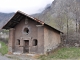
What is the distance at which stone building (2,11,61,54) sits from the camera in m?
14.6

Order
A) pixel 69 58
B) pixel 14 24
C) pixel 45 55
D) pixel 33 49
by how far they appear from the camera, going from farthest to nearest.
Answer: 1. pixel 14 24
2. pixel 33 49
3. pixel 45 55
4. pixel 69 58

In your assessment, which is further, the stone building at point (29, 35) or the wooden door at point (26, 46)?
the wooden door at point (26, 46)

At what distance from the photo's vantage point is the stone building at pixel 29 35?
1461cm

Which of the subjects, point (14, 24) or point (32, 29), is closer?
point (32, 29)

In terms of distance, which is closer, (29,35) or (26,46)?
(29,35)

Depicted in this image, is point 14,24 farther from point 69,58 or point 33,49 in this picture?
point 69,58

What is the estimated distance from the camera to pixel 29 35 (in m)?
15.8

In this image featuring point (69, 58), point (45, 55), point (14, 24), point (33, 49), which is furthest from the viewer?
point (14, 24)

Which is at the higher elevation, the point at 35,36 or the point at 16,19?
the point at 16,19

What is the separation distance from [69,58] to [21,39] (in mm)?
5733

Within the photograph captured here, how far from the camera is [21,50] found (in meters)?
16.1

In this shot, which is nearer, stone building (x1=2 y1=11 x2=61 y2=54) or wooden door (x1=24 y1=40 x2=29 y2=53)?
stone building (x1=2 y1=11 x2=61 y2=54)

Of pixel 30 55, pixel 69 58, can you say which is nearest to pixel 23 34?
pixel 30 55

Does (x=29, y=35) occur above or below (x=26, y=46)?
above
